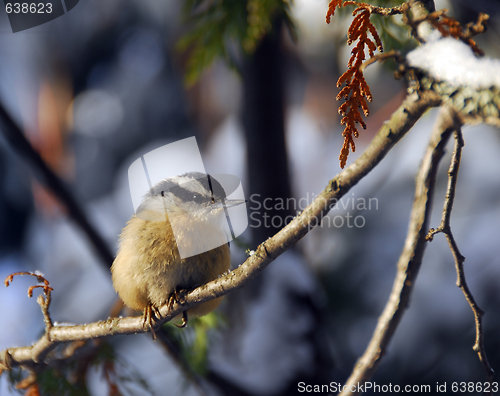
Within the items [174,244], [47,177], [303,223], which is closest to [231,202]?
[174,244]

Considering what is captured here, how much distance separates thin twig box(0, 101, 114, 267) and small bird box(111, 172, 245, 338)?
1.03 ft

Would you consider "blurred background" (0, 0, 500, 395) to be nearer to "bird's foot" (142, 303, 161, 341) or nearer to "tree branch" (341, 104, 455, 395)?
"bird's foot" (142, 303, 161, 341)

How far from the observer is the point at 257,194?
108 centimetres

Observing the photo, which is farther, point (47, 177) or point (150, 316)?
point (47, 177)

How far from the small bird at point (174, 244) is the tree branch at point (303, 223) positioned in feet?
0.18

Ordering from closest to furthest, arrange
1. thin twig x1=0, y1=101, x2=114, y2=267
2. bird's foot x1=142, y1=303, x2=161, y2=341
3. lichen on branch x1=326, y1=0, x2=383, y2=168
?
lichen on branch x1=326, y1=0, x2=383, y2=168, bird's foot x1=142, y1=303, x2=161, y2=341, thin twig x1=0, y1=101, x2=114, y2=267

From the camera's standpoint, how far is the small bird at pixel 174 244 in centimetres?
62

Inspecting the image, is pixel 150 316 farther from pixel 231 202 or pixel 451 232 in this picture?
pixel 451 232

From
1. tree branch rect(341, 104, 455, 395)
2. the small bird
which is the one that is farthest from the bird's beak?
tree branch rect(341, 104, 455, 395)

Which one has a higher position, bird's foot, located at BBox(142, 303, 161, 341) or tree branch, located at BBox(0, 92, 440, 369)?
tree branch, located at BBox(0, 92, 440, 369)

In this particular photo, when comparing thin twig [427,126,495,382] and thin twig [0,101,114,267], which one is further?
thin twig [0,101,114,267]

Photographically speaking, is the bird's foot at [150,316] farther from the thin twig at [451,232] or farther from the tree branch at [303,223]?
the thin twig at [451,232]

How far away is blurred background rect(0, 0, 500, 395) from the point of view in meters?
0.93

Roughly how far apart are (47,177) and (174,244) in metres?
0.51
